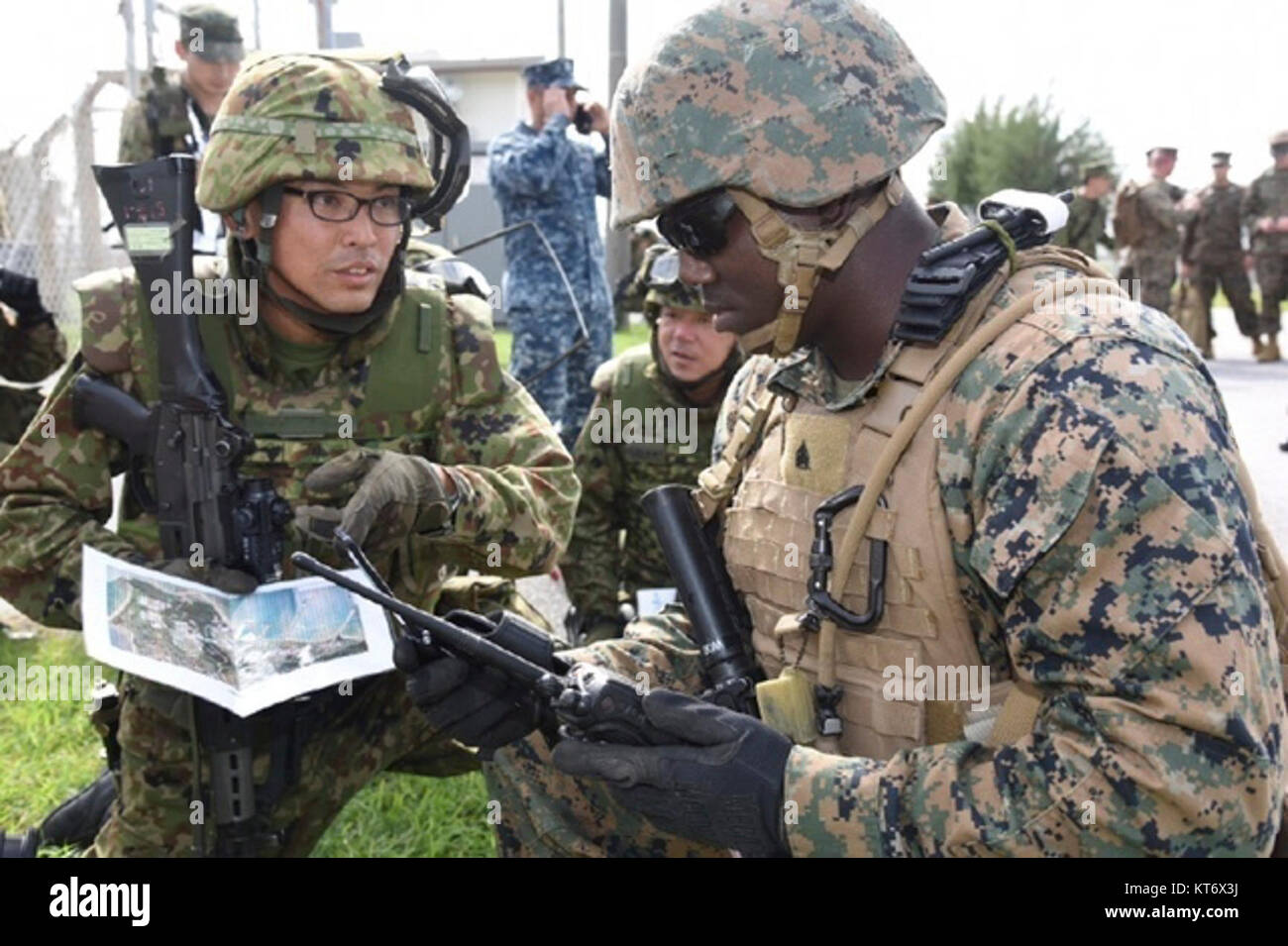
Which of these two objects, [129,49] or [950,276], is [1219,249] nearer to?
[129,49]

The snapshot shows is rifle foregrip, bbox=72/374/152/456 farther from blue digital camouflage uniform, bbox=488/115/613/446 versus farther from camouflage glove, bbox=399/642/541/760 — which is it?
blue digital camouflage uniform, bbox=488/115/613/446

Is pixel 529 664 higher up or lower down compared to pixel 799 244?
lower down

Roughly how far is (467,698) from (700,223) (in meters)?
0.87

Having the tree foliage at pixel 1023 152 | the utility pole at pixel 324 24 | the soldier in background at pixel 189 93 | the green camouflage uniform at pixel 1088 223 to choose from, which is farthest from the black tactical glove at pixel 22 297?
the tree foliage at pixel 1023 152

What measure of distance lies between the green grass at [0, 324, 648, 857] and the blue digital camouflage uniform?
3.37 metres

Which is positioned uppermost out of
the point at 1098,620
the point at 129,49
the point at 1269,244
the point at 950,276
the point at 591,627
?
the point at 129,49

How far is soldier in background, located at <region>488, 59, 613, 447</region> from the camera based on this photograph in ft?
23.7

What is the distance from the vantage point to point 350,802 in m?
3.93

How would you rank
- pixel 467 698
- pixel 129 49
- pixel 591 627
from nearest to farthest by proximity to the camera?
pixel 467 698, pixel 591 627, pixel 129 49

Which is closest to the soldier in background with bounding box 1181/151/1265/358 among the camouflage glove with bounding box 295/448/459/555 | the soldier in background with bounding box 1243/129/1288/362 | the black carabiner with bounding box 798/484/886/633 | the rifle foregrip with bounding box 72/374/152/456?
the soldier in background with bounding box 1243/129/1288/362

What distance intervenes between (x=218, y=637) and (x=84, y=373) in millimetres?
723

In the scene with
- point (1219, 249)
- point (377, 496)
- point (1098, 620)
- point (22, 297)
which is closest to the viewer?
point (1098, 620)

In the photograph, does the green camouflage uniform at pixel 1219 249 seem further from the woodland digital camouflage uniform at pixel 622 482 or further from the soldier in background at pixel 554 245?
the woodland digital camouflage uniform at pixel 622 482

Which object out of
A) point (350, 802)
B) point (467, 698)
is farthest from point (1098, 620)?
point (350, 802)
